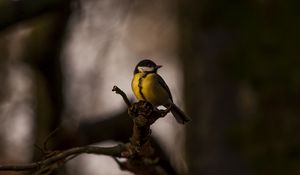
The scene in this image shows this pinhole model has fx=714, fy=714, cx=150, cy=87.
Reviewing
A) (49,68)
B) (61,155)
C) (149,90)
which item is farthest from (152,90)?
(49,68)

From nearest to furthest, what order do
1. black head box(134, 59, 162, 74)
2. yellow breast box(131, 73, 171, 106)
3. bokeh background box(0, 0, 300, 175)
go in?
yellow breast box(131, 73, 171, 106) → black head box(134, 59, 162, 74) → bokeh background box(0, 0, 300, 175)

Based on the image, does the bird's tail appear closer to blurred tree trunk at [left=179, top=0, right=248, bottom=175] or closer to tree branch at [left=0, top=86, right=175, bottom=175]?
tree branch at [left=0, top=86, right=175, bottom=175]

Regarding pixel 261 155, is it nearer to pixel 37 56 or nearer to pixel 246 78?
pixel 246 78

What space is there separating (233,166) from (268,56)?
643 millimetres

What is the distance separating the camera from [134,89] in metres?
2.58

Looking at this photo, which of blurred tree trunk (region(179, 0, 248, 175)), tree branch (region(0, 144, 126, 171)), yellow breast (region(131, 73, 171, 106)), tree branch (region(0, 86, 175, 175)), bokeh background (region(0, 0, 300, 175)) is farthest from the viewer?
blurred tree trunk (region(179, 0, 248, 175))

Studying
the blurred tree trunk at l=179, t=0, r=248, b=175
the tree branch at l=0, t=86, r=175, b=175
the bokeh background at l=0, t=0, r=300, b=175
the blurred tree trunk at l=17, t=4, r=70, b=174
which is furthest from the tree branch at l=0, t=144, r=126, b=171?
the blurred tree trunk at l=17, t=4, r=70, b=174

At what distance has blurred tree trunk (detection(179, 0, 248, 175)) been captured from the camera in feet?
12.8

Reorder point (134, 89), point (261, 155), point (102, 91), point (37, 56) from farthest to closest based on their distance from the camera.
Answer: point (102, 91)
point (37, 56)
point (261, 155)
point (134, 89)

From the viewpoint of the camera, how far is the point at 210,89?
4.06 metres

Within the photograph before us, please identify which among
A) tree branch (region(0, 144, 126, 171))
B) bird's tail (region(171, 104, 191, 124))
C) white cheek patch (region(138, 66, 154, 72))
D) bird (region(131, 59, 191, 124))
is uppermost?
white cheek patch (region(138, 66, 154, 72))

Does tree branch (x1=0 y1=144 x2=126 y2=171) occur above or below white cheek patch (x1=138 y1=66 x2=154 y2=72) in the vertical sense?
below

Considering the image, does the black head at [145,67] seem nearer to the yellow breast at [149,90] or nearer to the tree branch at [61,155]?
the yellow breast at [149,90]

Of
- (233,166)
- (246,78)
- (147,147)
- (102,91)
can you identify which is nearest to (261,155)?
(233,166)
